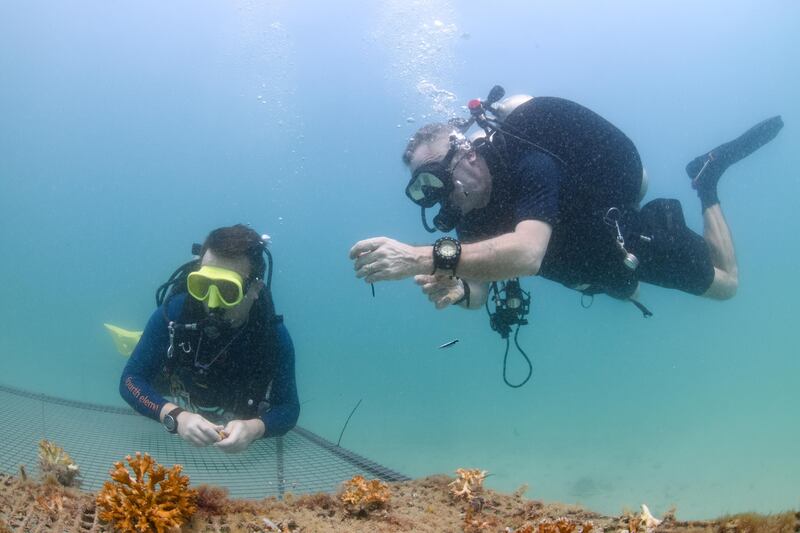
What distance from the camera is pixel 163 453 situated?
6.63m

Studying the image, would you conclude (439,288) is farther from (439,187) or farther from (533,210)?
(439,187)

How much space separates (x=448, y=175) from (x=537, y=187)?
2.79ft

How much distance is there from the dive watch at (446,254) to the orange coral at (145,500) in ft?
6.91

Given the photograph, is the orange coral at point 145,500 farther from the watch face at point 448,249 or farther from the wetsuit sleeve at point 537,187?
the wetsuit sleeve at point 537,187

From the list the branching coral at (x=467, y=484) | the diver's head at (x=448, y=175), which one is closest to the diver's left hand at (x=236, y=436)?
the branching coral at (x=467, y=484)

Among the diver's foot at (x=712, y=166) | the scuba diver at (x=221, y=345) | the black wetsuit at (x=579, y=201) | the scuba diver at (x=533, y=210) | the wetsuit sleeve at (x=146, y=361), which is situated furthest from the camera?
the diver's foot at (x=712, y=166)

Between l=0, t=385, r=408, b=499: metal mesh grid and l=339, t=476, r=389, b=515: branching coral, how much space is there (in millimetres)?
766

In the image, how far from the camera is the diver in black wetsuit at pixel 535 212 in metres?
3.53

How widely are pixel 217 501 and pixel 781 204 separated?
11201cm

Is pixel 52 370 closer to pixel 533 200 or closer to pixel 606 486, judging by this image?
pixel 606 486

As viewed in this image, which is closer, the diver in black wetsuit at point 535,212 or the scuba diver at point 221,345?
the diver in black wetsuit at point 535,212

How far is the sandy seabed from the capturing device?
108 inches

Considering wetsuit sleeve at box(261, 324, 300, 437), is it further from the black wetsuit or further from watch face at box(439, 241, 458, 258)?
watch face at box(439, 241, 458, 258)

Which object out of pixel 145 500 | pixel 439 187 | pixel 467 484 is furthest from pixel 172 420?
pixel 439 187
